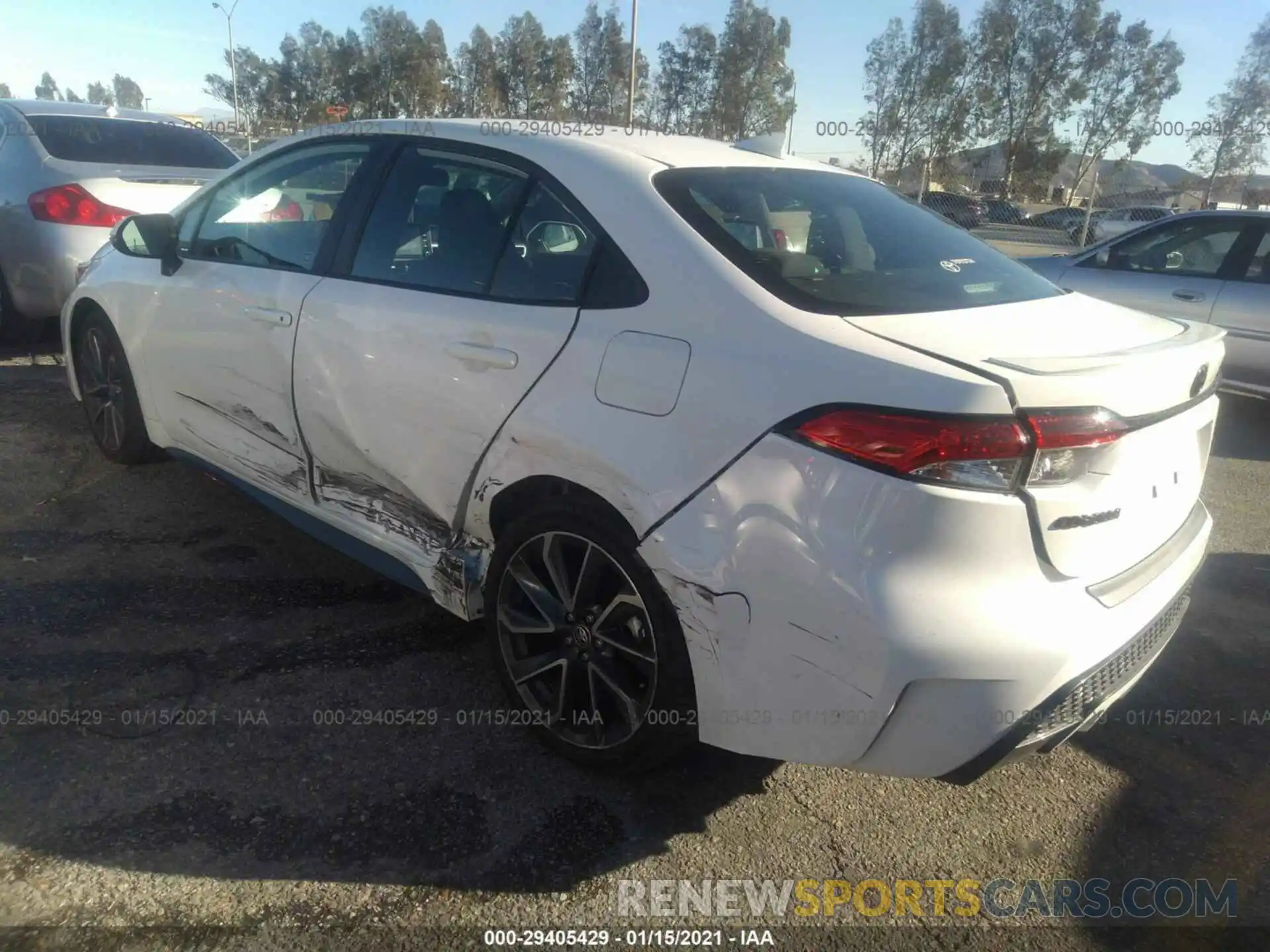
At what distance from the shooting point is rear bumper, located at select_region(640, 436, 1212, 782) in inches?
72.8

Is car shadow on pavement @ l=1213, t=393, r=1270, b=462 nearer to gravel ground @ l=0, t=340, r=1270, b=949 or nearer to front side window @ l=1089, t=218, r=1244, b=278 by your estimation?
front side window @ l=1089, t=218, r=1244, b=278

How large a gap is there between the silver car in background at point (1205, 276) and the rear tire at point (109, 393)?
5.77 metres

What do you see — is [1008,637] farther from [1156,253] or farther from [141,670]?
[1156,253]

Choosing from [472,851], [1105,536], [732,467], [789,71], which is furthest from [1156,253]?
[789,71]

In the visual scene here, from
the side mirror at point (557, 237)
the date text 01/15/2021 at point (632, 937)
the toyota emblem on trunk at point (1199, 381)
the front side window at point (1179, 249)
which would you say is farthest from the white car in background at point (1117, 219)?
the date text 01/15/2021 at point (632, 937)

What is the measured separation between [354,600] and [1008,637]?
242 cm

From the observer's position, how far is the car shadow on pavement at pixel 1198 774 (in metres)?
2.30

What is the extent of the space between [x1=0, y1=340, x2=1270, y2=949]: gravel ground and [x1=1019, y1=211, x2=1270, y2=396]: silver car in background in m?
3.56

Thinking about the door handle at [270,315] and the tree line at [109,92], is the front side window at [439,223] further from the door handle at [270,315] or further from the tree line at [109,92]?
the tree line at [109,92]

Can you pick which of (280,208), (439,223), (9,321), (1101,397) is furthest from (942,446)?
(9,321)

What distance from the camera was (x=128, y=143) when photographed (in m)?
6.64

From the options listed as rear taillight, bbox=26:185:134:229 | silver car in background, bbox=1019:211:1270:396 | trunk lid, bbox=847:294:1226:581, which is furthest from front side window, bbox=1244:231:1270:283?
rear taillight, bbox=26:185:134:229

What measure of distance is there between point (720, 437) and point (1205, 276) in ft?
19.8

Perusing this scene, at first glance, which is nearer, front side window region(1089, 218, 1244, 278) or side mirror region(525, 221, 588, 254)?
side mirror region(525, 221, 588, 254)
